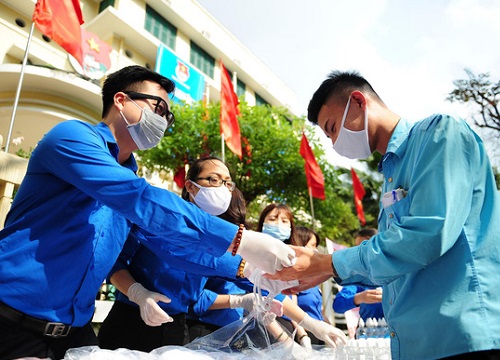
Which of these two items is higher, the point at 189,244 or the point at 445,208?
the point at 445,208

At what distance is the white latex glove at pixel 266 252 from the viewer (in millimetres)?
1608

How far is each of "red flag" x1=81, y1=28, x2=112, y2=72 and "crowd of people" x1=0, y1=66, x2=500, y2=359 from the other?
11140mm

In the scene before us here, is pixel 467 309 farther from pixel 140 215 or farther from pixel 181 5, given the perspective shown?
pixel 181 5

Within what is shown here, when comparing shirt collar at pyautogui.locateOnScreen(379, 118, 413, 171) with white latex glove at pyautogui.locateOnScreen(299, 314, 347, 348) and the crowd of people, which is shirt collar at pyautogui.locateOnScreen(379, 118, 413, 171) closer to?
the crowd of people

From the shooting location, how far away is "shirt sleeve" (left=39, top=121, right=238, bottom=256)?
150 centimetres

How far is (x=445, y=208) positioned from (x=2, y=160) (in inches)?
156

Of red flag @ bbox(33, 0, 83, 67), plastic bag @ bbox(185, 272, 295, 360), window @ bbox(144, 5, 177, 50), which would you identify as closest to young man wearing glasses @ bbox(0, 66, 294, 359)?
plastic bag @ bbox(185, 272, 295, 360)

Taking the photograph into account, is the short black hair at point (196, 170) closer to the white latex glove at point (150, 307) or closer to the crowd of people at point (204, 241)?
the crowd of people at point (204, 241)

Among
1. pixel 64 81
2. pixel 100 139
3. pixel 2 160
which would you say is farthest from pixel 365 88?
pixel 64 81

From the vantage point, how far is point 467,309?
45.3 inches

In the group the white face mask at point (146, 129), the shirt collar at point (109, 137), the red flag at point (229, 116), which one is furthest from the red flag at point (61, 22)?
the shirt collar at point (109, 137)

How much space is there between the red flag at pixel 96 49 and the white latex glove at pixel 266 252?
11.9 m

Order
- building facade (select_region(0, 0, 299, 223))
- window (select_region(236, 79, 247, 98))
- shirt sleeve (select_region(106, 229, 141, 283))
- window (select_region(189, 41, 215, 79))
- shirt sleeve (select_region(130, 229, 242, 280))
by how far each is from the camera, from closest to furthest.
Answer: shirt sleeve (select_region(130, 229, 242, 280)) < shirt sleeve (select_region(106, 229, 141, 283)) < building facade (select_region(0, 0, 299, 223)) < window (select_region(189, 41, 215, 79)) < window (select_region(236, 79, 247, 98))

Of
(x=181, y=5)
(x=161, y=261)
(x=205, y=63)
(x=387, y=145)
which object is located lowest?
(x=161, y=261)
